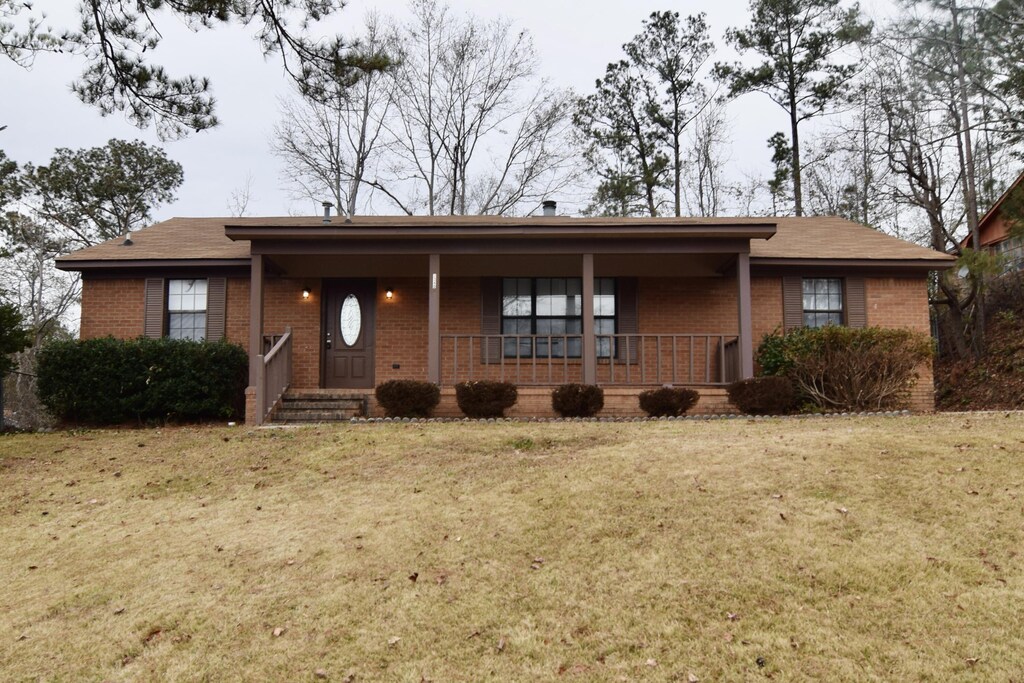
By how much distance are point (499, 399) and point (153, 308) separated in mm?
6769

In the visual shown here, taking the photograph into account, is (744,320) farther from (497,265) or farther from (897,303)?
(497,265)

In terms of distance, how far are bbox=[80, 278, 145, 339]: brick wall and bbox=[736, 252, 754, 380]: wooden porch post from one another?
405 inches

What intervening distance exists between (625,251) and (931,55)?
11.1 meters

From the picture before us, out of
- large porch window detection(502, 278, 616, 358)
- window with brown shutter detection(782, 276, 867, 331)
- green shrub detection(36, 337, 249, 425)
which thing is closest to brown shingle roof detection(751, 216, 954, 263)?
window with brown shutter detection(782, 276, 867, 331)

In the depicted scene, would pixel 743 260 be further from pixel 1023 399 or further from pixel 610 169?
pixel 610 169

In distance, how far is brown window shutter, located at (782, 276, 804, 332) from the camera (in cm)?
1298

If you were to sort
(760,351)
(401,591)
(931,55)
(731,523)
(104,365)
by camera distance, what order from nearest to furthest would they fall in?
(401,591) < (731,523) < (104,365) < (760,351) < (931,55)

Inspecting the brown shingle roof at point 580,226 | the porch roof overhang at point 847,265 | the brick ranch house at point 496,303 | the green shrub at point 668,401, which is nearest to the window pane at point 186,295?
the brick ranch house at point 496,303

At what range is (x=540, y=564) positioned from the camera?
4938 millimetres

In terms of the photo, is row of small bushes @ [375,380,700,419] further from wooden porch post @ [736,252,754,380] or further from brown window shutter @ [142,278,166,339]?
brown window shutter @ [142,278,166,339]

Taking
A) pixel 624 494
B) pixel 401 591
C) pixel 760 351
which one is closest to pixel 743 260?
pixel 760 351

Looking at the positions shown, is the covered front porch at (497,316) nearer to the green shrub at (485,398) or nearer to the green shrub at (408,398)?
the green shrub at (485,398)

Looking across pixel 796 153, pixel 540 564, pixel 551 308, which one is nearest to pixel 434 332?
pixel 551 308

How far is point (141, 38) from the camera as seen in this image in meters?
8.40
